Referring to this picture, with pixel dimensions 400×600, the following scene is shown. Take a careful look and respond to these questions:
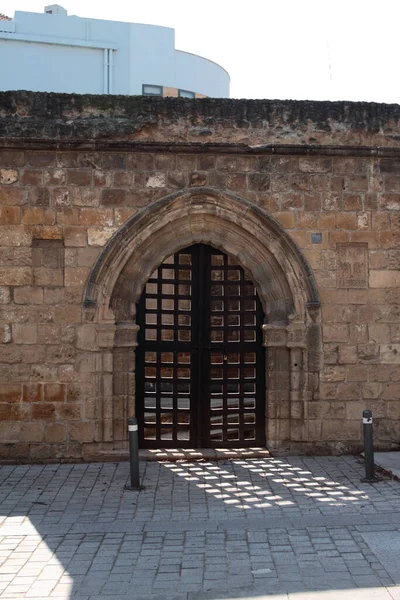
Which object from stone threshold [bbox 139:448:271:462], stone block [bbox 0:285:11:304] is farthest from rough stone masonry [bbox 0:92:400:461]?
stone threshold [bbox 139:448:271:462]

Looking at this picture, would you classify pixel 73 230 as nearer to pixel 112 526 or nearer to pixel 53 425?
pixel 53 425

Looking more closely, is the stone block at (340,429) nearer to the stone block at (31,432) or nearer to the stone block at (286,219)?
the stone block at (286,219)

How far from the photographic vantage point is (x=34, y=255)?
7.59 meters

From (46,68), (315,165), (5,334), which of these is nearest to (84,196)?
(5,334)

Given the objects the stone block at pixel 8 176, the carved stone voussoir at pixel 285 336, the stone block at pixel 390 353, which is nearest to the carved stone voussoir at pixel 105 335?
the carved stone voussoir at pixel 285 336

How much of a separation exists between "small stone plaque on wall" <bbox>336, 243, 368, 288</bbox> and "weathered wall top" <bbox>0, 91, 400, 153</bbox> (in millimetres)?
1122

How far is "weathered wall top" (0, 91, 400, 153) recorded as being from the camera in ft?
25.2

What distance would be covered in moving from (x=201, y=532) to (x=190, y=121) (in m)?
4.51

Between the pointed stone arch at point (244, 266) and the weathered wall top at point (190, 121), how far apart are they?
77 cm

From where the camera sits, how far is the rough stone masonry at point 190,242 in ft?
24.8

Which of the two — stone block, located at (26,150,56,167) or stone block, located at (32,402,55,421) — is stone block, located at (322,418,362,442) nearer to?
stone block, located at (32,402,55,421)

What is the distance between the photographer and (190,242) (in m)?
7.95

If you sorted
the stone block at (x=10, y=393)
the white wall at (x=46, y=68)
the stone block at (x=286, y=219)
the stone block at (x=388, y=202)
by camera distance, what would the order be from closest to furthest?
the stone block at (x=10, y=393)
the stone block at (x=286, y=219)
the stone block at (x=388, y=202)
the white wall at (x=46, y=68)

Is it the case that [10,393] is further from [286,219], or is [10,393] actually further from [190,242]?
[286,219]
